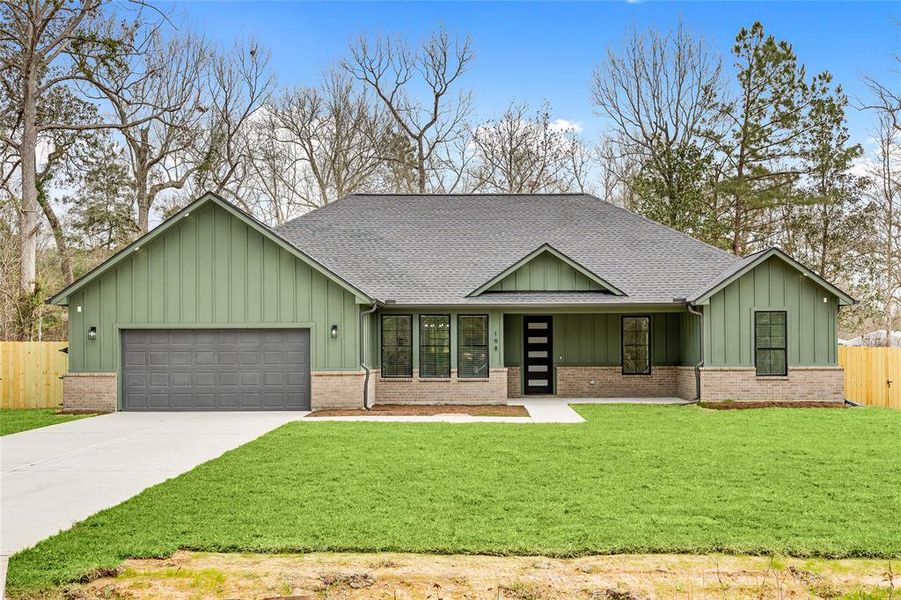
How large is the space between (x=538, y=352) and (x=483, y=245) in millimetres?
3518

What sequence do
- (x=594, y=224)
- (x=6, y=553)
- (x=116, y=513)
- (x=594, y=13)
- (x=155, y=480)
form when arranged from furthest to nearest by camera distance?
(x=594, y=13), (x=594, y=224), (x=155, y=480), (x=116, y=513), (x=6, y=553)

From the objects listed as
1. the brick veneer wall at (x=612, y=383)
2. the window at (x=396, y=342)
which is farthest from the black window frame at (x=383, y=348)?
the brick veneer wall at (x=612, y=383)

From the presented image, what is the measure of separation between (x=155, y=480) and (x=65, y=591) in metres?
3.59

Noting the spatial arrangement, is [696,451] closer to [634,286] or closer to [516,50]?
[634,286]

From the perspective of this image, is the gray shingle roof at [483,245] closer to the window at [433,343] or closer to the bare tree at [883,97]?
the window at [433,343]

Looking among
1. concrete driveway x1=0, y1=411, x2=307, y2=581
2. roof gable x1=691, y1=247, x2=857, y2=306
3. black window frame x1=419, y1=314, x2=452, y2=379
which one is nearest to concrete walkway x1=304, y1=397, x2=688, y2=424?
black window frame x1=419, y1=314, x2=452, y2=379

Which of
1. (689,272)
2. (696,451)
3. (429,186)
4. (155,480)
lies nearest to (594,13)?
(689,272)

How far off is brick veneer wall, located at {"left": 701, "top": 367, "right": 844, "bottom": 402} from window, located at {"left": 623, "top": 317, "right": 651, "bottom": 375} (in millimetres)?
2056

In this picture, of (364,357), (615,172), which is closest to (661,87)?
(615,172)

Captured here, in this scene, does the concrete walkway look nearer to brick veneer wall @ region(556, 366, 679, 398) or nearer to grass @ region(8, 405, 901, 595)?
brick veneer wall @ region(556, 366, 679, 398)

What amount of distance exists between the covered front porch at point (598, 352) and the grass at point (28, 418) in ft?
34.2

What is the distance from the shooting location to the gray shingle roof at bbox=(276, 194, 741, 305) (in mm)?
17391

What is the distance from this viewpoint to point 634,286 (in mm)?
17594

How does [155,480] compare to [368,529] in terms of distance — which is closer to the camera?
[368,529]
